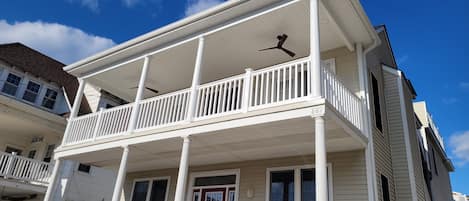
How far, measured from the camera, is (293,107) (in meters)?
6.04

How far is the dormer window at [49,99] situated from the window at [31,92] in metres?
0.40

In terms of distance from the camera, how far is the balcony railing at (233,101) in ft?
20.9

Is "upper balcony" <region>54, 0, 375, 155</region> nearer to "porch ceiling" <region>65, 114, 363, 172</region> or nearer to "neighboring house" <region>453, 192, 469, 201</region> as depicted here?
"porch ceiling" <region>65, 114, 363, 172</region>

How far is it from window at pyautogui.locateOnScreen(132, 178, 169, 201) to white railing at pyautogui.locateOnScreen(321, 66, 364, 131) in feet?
20.9

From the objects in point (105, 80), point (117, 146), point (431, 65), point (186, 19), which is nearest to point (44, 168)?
point (105, 80)

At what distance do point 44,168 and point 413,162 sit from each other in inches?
523

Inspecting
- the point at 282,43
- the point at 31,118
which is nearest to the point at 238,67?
the point at 282,43

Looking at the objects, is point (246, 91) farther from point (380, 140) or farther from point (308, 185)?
point (380, 140)

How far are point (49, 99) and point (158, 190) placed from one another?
7797 millimetres

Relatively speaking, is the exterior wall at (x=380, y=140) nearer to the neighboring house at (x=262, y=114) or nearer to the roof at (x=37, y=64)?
the neighboring house at (x=262, y=114)

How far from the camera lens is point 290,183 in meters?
8.05

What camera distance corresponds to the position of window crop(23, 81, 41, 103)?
47.0ft

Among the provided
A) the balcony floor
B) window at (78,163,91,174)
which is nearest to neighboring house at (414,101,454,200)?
the balcony floor

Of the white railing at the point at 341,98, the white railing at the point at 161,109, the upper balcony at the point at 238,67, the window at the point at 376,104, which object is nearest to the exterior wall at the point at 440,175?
the window at the point at 376,104
